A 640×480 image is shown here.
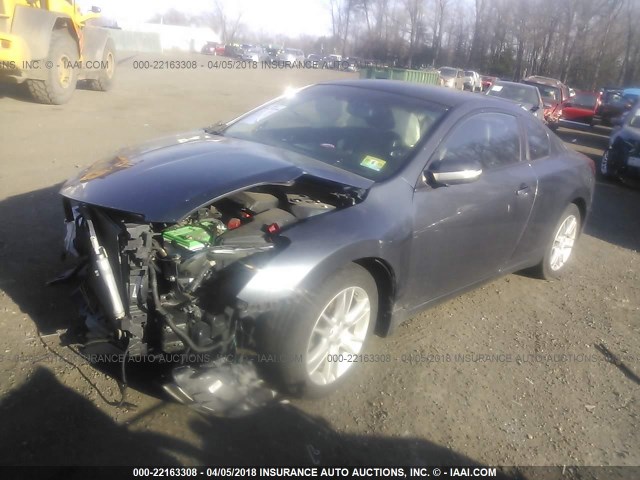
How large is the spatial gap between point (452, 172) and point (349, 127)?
89 centimetres

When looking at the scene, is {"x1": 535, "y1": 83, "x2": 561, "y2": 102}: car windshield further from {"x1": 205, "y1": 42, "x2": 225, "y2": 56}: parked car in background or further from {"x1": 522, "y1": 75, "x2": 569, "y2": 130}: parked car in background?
{"x1": 205, "y1": 42, "x2": 225, "y2": 56}: parked car in background

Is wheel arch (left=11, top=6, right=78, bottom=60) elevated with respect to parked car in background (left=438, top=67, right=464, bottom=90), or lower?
elevated

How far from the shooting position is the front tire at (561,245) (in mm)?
4961

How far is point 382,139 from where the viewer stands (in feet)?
12.5

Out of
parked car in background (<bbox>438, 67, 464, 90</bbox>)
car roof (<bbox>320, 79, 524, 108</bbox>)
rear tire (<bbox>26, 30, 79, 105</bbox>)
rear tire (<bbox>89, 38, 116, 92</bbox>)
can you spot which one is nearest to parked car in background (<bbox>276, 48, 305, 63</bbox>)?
parked car in background (<bbox>438, 67, 464, 90</bbox>)

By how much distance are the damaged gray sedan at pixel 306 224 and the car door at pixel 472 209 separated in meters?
0.01

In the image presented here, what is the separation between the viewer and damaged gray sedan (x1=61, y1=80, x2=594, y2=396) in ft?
9.31

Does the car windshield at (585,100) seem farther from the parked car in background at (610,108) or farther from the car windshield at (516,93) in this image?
the car windshield at (516,93)

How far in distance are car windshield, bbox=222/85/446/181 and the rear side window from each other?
3.65 ft

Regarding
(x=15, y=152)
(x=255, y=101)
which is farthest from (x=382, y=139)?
(x=255, y=101)

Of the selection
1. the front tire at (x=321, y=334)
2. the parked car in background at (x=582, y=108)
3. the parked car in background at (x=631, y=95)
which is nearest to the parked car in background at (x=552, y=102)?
the parked car in background at (x=582, y=108)

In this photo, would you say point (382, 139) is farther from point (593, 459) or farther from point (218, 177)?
point (593, 459)

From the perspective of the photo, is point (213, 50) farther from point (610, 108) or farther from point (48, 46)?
point (48, 46)

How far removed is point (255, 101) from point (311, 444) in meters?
16.8
